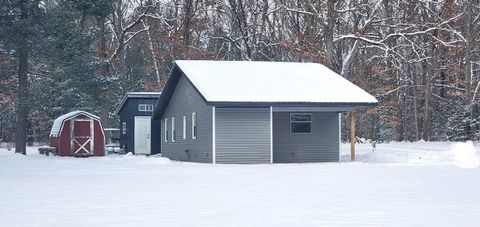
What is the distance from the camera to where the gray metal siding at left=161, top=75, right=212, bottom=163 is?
29.5 metres

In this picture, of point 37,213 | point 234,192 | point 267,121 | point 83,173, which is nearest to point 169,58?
point 267,121

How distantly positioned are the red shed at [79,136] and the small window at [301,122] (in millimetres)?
12403

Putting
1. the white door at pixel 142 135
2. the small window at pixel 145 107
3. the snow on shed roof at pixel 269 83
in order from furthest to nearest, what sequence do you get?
the small window at pixel 145 107
the white door at pixel 142 135
the snow on shed roof at pixel 269 83

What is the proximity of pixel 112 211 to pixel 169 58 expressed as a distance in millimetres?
43524

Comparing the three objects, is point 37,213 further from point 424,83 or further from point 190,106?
point 424,83

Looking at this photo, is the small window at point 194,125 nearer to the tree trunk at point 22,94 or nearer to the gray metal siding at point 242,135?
the gray metal siding at point 242,135

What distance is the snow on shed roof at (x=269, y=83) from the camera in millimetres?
28734

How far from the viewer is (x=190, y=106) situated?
32031 mm

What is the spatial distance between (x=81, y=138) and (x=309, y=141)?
45.4ft

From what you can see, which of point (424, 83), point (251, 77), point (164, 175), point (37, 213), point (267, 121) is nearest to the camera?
point (37, 213)

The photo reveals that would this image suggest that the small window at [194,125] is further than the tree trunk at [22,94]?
No

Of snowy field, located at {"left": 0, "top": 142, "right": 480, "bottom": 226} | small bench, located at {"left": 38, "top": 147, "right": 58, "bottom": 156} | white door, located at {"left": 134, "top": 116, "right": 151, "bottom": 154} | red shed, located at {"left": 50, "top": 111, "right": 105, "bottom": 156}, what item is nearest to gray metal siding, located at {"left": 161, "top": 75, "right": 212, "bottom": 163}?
white door, located at {"left": 134, "top": 116, "right": 151, "bottom": 154}

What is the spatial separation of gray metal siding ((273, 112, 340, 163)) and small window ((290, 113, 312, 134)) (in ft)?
0.62

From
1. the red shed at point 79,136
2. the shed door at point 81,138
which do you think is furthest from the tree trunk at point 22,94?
the shed door at point 81,138
